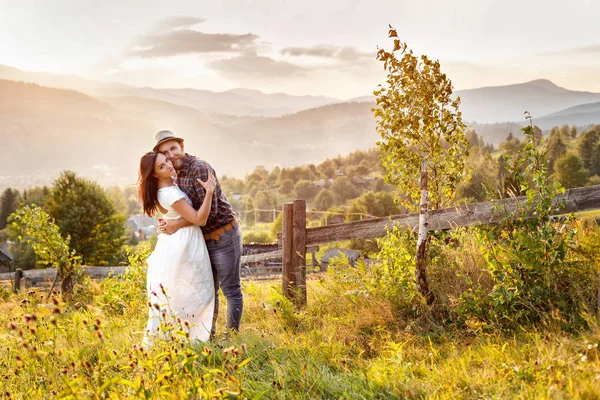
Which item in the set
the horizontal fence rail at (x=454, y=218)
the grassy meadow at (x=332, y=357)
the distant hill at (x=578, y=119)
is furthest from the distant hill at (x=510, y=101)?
the grassy meadow at (x=332, y=357)

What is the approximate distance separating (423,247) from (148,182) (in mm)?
2631

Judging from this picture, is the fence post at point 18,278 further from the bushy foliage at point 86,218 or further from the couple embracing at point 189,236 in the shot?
the bushy foliage at point 86,218

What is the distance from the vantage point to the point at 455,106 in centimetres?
490

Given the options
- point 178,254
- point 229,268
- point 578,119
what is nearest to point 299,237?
point 229,268

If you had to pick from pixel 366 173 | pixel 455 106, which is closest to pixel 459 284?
pixel 455 106

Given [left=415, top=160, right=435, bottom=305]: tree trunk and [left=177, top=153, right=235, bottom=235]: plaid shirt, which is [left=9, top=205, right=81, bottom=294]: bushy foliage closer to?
[left=177, top=153, right=235, bottom=235]: plaid shirt

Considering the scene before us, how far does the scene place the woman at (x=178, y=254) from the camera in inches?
177

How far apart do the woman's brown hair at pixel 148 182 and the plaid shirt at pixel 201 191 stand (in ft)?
0.87

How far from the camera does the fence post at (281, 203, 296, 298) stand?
19.6 feet

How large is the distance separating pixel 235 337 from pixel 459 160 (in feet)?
8.95

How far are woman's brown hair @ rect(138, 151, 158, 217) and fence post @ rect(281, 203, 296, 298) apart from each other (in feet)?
5.99

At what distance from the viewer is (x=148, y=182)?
4516 millimetres

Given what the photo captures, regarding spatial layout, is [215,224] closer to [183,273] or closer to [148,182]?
[183,273]

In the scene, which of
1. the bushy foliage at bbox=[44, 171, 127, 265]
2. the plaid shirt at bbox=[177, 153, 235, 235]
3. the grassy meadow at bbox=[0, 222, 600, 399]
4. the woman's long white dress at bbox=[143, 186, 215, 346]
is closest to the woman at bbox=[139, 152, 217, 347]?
the woman's long white dress at bbox=[143, 186, 215, 346]
